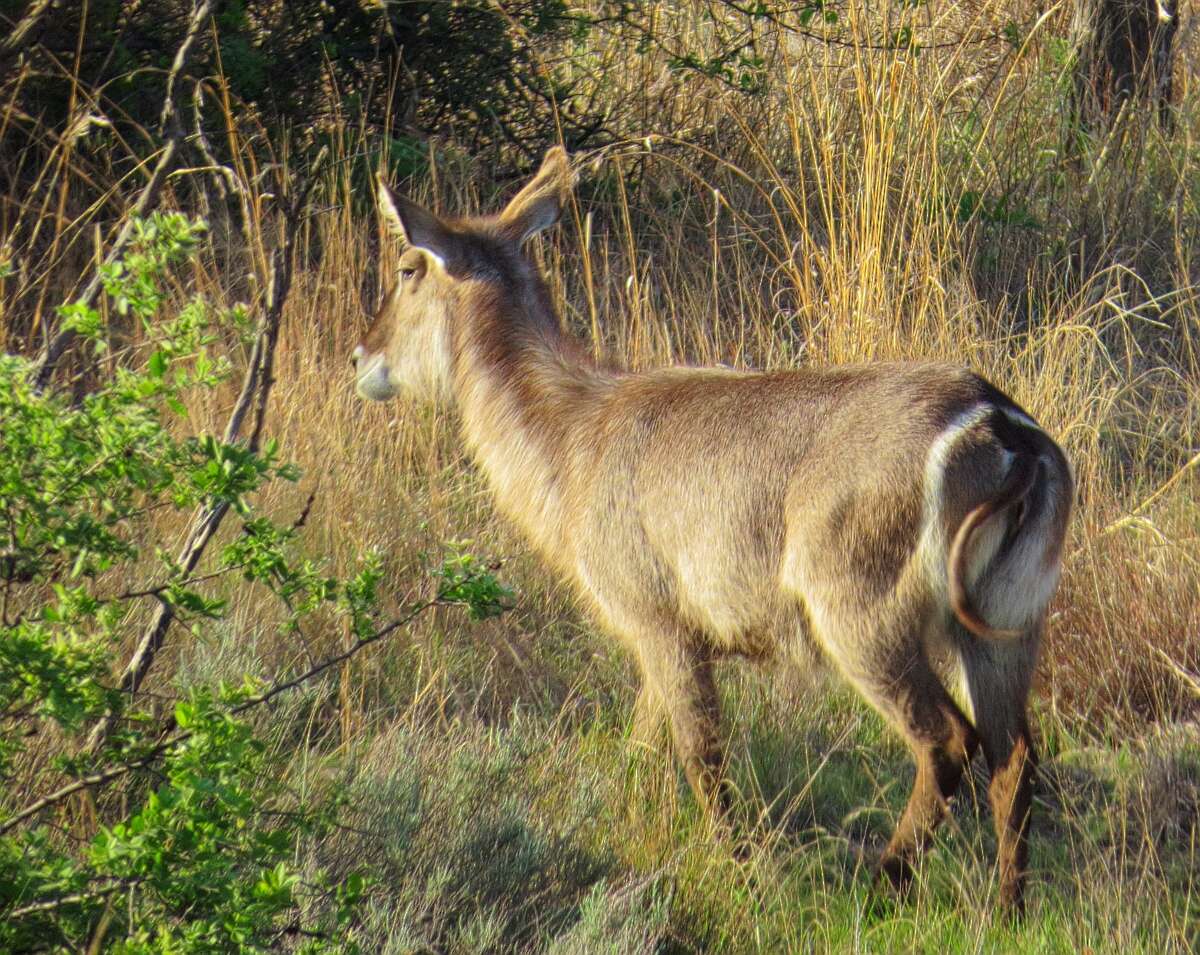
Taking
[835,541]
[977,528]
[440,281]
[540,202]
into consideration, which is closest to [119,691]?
[835,541]

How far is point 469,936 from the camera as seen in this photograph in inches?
113

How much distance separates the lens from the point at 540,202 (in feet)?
14.9

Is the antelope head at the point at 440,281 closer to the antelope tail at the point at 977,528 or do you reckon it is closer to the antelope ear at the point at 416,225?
the antelope ear at the point at 416,225

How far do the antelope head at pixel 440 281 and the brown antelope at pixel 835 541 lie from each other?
35 centimetres

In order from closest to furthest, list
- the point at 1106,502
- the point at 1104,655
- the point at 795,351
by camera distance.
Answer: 1. the point at 1104,655
2. the point at 1106,502
3. the point at 795,351

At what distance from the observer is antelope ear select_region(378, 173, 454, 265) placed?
13.7 ft

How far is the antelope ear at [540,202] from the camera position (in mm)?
4520

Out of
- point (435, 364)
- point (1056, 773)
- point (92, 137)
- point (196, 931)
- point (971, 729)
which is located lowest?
point (1056, 773)

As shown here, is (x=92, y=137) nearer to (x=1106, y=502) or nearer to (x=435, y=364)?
(x=435, y=364)

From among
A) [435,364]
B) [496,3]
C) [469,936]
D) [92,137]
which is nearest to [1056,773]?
[469,936]

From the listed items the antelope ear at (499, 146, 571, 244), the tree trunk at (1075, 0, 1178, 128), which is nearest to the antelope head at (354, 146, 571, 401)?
the antelope ear at (499, 146, 571, 244)

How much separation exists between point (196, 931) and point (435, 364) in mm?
2524

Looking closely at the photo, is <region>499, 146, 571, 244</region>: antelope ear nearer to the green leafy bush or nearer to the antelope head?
the antelope head

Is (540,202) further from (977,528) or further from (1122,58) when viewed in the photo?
(1122,58)
